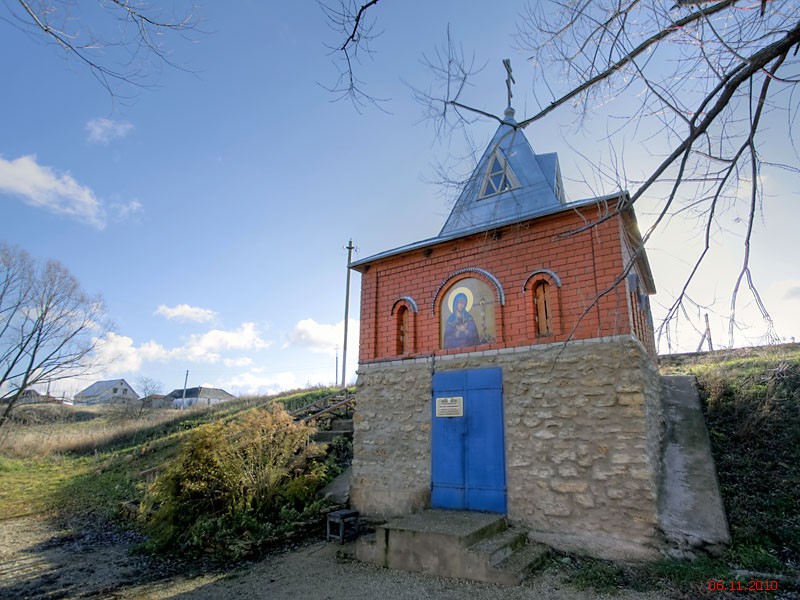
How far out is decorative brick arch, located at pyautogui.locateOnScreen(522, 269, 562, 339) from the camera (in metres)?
6.64

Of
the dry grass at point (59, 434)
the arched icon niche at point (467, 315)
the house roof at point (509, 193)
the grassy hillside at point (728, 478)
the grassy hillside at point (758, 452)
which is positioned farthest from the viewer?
the dry grass at point (59, 434)

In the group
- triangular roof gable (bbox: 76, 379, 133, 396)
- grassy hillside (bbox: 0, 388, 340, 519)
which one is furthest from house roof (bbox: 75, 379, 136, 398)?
grassy hillside (bbox: 0, 388, 340, 519)

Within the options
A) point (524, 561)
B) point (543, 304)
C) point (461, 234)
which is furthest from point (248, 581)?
point (461, 234)

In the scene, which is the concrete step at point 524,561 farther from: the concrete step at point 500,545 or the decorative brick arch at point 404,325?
the decorative brick arch at point 404,325

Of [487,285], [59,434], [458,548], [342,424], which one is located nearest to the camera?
[458,548]

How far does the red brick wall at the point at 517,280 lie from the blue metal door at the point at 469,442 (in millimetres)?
615

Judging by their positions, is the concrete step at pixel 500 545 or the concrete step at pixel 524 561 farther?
the concrete step at pixel 500 545

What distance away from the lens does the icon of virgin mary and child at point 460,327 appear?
24.3 feet

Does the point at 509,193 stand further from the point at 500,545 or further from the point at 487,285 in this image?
the point at 500,545

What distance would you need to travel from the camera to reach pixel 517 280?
23.2ft

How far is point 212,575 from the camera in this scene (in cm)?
598

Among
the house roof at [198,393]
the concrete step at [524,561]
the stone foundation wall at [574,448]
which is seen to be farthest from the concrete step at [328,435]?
the house roof at [198,393]

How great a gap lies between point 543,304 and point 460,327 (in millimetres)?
1417

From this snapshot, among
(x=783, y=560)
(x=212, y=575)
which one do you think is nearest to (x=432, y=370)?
(x=212, y=575)
